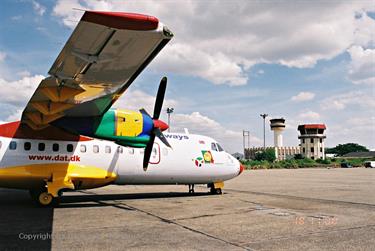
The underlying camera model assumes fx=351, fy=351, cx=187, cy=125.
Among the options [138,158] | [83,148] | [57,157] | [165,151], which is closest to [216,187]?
[165,151]

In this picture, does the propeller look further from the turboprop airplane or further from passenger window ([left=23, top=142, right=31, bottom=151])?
passenger window ([left=23, top=142, right=31, bottom=151])

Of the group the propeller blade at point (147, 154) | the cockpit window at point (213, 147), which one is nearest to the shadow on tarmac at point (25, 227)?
the propeller blade at point (147, 154)

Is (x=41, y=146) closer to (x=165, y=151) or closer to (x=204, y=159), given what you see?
(x=165, y=151)

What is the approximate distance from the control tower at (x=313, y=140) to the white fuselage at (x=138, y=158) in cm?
11603

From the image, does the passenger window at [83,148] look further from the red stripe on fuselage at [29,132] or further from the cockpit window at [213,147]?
the cockpit window at [213,147]

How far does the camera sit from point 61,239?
8.30m

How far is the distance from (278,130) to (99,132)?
125004 millimetres

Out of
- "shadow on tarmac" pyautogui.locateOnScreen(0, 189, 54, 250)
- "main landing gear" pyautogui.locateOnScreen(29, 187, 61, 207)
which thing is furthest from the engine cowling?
"shadow on tarmac" pyautogui.locateOnScreen(0, 189, 54, 250)

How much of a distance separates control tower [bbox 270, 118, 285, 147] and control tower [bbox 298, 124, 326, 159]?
7.32m

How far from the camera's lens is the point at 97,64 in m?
8.38

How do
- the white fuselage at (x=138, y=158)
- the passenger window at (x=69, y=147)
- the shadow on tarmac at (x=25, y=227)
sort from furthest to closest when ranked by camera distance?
the passenger window at (x=69, y=147)
the white fuselage at (x=138, y=158)
the shadow on tarmac at (x=25, y=227)

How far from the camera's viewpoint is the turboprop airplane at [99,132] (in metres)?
7.08

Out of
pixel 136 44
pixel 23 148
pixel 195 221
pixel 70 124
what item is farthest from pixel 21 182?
pixel 136 44

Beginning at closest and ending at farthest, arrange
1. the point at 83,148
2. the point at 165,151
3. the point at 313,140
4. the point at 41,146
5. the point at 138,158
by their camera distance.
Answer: the point at 41,146 < the point at 83,148 < the point at 138,158 < the point at 165,151 < the point at 313,140
